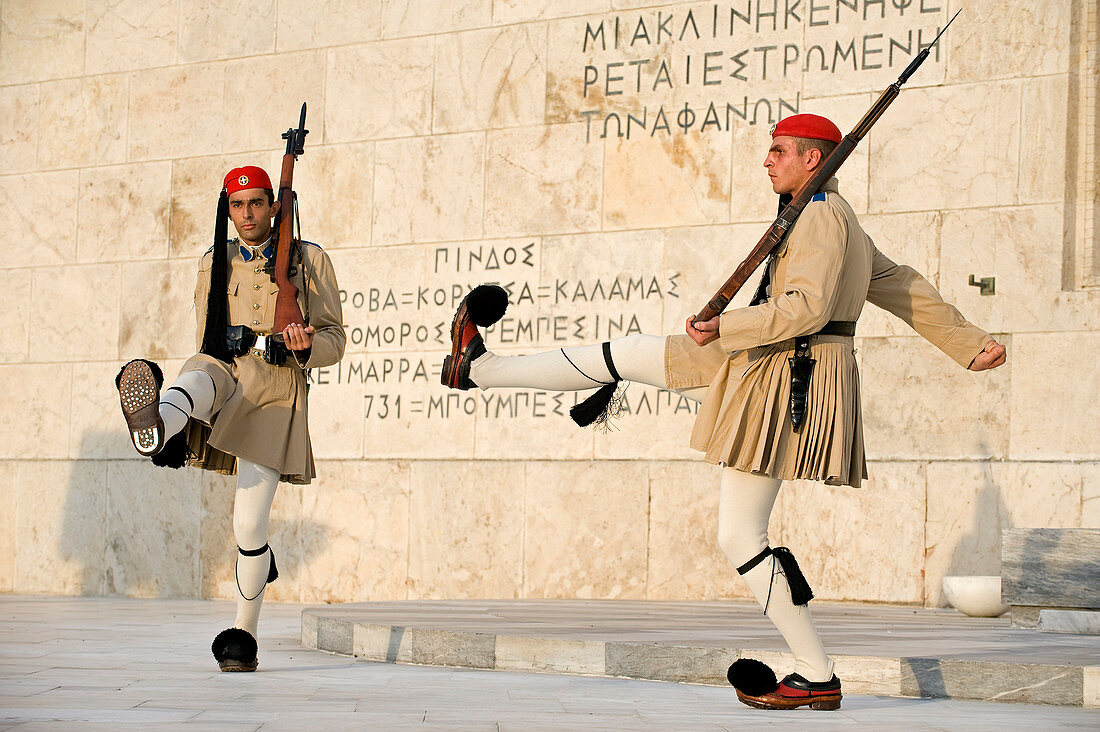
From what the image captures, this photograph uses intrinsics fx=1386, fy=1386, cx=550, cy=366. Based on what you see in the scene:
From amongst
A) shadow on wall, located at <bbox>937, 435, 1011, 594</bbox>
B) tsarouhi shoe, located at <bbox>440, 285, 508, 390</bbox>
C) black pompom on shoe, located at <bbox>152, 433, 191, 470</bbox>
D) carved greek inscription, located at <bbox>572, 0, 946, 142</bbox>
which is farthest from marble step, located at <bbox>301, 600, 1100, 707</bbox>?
carved greek inscription, located at <bbox>572, 0, 946, 142</bbox>

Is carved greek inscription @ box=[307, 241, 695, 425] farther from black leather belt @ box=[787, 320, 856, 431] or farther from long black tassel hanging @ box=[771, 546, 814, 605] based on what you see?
long black tassel hanging @ box=[771, 546, 814, 605]

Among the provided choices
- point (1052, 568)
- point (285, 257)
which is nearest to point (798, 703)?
point (285, 257)

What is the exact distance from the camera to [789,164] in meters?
4.87

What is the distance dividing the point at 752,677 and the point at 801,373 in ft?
3.37

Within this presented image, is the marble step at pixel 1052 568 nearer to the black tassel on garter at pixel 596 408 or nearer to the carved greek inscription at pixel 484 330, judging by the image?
the carved greek inscription at pixel 484 330

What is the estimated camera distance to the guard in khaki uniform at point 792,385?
4.57 metres

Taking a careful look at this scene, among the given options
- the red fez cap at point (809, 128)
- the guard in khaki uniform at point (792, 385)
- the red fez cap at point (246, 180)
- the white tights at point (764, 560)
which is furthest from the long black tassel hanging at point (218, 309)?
the red fez cap at point (809, 128)

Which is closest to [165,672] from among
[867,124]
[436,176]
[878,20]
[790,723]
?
[790,723]

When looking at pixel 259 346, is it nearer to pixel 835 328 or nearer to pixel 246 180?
pixel 246 180

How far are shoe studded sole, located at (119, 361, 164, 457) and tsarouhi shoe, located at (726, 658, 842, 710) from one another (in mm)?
2296

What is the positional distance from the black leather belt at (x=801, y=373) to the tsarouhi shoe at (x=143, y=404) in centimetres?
235

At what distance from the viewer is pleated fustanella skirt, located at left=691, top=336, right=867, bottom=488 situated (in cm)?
460

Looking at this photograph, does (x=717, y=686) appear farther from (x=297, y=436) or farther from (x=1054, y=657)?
(x=297, y=436)

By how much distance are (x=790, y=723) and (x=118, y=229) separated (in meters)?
8.65
